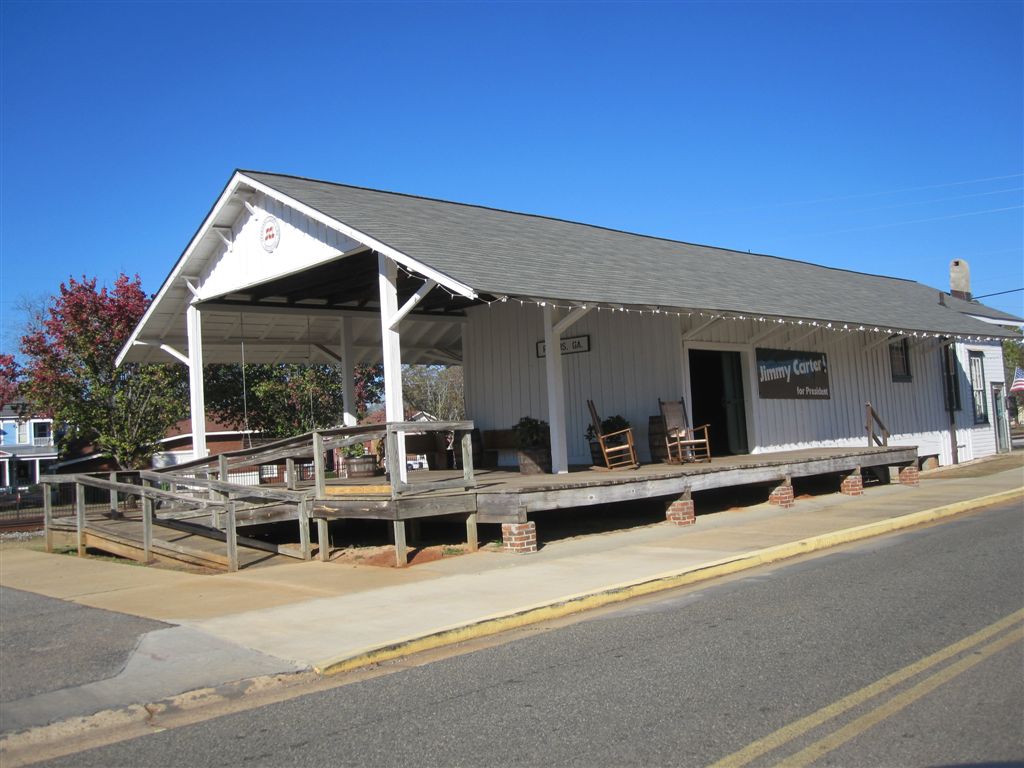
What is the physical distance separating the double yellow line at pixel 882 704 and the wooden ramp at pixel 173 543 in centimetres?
860

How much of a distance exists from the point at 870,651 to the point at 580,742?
2.58m

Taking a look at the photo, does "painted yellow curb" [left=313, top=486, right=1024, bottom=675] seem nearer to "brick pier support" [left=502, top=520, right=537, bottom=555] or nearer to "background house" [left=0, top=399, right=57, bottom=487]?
"brick pier support" [left=502, top=520, right=537, bottom=555]

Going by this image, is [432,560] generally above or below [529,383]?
below

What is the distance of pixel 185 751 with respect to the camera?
5.03 meters

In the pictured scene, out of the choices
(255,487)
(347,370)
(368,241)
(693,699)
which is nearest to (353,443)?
(255,487)

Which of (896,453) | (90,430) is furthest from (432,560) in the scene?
Answer: (90,430)

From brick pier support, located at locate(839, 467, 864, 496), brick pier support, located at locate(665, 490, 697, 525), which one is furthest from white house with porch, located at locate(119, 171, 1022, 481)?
brick pier support, located at locate(839, 467, 864, 496)

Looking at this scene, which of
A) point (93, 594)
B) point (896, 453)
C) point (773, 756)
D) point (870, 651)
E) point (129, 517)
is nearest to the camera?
point (773, 756)

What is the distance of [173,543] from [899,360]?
18230 millimetres

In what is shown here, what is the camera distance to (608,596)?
879cm

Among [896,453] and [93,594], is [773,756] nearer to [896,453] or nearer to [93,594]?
[93,594]

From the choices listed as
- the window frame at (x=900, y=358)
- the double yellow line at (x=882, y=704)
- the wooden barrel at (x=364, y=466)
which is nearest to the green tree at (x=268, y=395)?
the wooden barrel at (x=364, y=466)

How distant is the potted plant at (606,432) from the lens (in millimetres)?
15555

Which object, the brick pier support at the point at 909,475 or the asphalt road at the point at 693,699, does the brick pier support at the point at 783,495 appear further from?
the asphalt road at the point at 693,699
